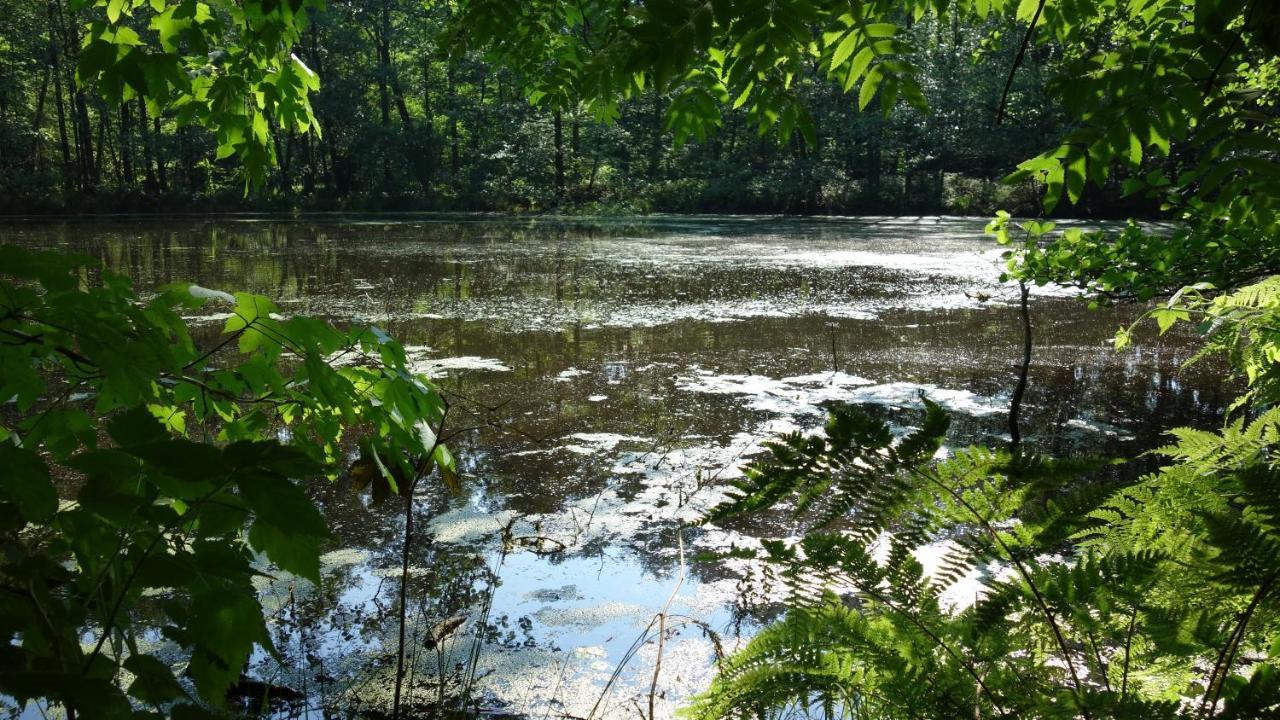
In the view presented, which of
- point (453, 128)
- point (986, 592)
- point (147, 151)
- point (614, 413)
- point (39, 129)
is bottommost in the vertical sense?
point (614, 413)

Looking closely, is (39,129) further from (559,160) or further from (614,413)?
(614,413)

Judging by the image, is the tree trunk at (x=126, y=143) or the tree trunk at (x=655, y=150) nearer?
the tree trunk at (x=126, y=143)

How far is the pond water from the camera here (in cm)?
267

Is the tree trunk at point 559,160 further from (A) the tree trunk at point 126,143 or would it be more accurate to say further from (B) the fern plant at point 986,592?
(B) the fern plant at point 986,592

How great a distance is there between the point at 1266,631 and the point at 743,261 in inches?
472

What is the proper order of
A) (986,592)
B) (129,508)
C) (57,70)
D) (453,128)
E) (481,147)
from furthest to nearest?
(453,128) < (481,147) < (57,70) < (986,592) < (129,508)

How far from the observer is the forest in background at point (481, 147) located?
2822 cm

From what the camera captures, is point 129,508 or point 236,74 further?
point 236,74

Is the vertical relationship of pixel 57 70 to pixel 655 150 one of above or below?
above

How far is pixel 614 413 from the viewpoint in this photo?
5125 millimetres

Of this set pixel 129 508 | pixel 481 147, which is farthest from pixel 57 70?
pixel 129 508

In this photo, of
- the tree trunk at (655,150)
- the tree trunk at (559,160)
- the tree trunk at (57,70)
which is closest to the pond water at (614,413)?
the tree trunk at (559,160)

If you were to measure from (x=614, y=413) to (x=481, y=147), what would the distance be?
29.4 m

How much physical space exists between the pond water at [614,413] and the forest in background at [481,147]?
16.5 m
